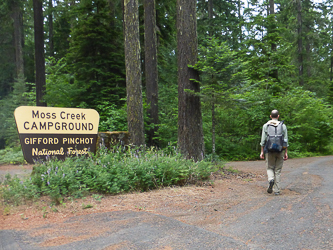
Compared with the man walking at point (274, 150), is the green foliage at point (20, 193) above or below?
below

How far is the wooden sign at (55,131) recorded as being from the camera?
6.36m

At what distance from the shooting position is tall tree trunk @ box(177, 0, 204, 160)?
29.6 feet

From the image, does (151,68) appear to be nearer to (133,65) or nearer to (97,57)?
(133,65)

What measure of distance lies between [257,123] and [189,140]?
8.72 metres

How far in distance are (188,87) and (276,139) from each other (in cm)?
348

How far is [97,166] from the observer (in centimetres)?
651

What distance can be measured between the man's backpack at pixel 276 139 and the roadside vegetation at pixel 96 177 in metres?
1.85

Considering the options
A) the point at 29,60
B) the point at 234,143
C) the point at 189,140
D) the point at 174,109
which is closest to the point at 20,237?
the point at 189,140

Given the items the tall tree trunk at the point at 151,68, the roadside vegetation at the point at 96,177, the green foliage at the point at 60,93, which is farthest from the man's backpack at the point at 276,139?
the green foliage at the point at 60,93

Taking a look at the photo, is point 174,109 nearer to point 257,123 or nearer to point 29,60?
point 257,123

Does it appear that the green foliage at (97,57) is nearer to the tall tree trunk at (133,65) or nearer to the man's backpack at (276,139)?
the tall tree trunk at (133,65)

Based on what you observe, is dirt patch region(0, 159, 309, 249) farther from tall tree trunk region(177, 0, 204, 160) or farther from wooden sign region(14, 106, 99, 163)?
tall tree trunk region(177, 0, 204, 160)

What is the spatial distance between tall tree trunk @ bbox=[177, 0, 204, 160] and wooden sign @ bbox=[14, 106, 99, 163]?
2874mm

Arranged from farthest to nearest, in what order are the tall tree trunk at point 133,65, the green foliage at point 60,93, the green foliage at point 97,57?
the green foliage at point 97,57, the green foliage at point 60,93, the tall tree trunk at point 133,65
